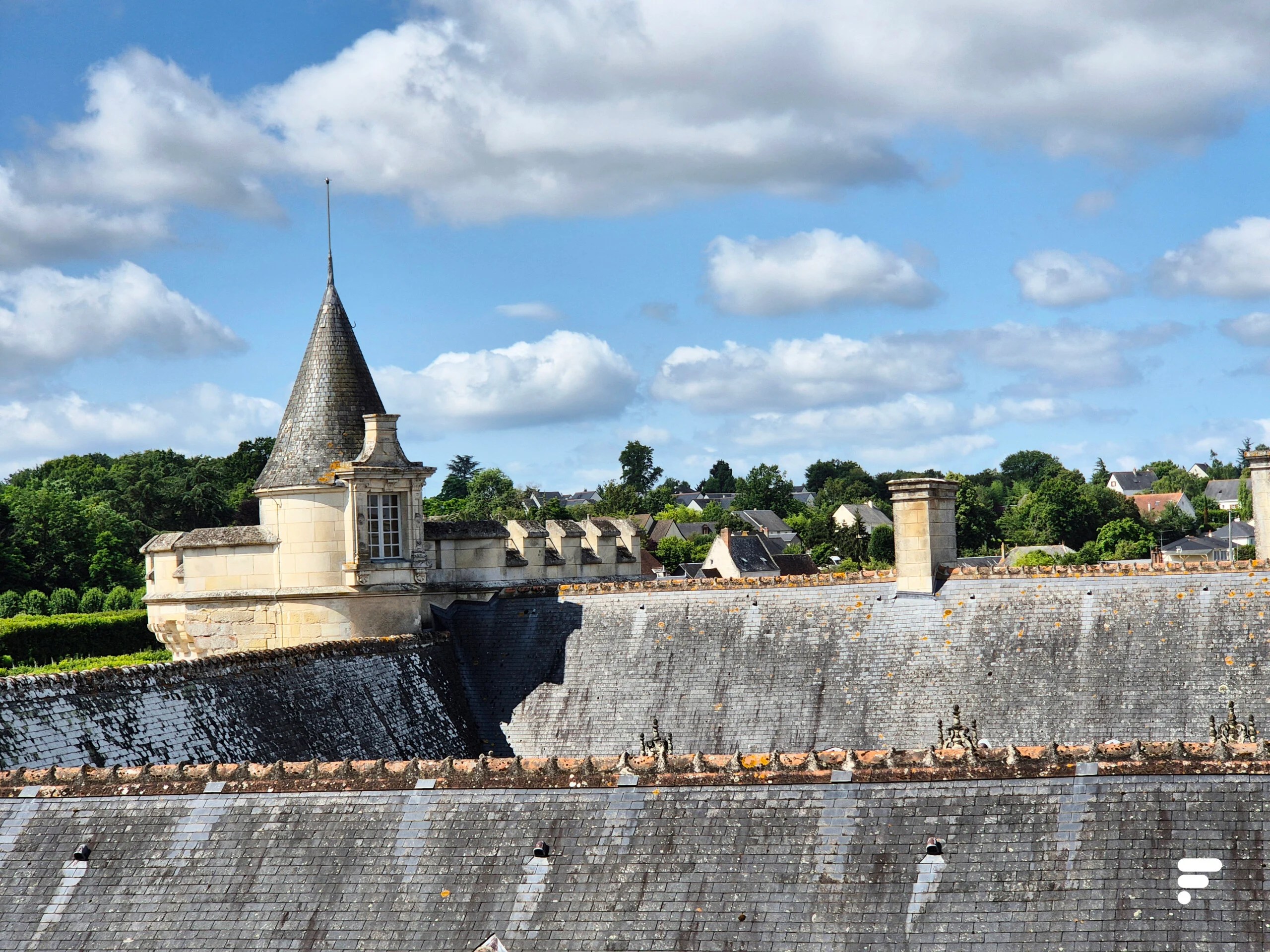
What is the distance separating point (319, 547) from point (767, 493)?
464 feet

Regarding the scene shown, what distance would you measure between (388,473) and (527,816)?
13.7 meters

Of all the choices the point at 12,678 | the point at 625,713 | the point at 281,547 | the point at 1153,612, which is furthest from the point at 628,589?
the point at 12,678

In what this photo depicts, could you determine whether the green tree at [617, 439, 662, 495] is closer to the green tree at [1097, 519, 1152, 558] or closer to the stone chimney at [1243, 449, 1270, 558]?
the green tree at [1097, 519, 1152, 558]

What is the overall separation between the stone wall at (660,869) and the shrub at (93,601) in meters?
49.3

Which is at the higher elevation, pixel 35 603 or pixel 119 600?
Answer: pixel 119 600

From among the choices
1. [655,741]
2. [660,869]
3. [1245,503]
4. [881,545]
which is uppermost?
[1245,503]

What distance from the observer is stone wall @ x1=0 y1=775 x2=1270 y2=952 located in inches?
485

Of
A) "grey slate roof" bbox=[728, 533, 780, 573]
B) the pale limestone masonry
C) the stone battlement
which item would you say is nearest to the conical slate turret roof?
the pale limestone masonry

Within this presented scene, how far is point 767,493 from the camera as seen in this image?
547 ft

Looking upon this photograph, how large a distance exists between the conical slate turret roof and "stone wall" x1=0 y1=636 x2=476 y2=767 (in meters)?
3.98

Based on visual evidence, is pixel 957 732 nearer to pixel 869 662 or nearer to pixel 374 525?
pixel 869 662

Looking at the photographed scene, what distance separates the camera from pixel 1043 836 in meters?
13.0

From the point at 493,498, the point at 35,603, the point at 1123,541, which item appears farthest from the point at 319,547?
the point at 493,498

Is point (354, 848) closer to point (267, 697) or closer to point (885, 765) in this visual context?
point (885, 765)
